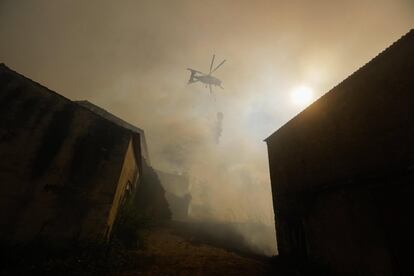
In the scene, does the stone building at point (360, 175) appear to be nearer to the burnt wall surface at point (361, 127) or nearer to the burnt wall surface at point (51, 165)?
the burnt wall surface at point (361, 127)

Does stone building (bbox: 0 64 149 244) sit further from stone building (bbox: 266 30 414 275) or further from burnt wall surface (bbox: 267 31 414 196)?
burnt wall surface (bbox: 267 31 414 196)

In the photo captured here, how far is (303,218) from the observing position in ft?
39.0

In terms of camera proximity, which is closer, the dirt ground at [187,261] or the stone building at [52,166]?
the stone building at [52,166]

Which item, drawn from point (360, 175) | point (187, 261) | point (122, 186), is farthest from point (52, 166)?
point (360, 175)

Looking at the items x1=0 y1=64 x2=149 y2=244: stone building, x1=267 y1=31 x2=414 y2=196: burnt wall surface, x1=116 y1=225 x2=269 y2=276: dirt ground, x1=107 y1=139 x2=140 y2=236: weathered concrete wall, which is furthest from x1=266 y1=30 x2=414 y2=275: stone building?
x1=0 y1=64 x2=149 y2=244: stone building

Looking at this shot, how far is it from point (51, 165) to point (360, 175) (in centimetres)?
1236

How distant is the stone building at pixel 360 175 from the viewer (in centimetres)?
Result: 778

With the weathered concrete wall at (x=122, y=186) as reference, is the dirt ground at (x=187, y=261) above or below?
below

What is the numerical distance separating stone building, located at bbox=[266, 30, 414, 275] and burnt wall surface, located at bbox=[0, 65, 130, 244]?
31.0ft

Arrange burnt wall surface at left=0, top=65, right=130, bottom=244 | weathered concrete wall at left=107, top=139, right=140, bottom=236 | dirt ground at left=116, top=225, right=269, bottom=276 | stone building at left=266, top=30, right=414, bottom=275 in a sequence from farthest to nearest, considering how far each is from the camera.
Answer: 1. weathered concrete wall at left=107, top=139, right=140, bottom=236
2. dirt ground at left=116, top=225, right=269, bottom=276
3. burnt wall surface at left=0, top=65, right=130, bottom=244
4. stone building at left=266, top=30, right=414, bottom=275

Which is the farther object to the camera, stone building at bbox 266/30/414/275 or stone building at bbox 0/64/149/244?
stone building at bbox 0/64/149/244

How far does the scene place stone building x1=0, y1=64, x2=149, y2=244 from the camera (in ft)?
28.5

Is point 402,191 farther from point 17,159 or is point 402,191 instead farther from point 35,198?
point 17,159

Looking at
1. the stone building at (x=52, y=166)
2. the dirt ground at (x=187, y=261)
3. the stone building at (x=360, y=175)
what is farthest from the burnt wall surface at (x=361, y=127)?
the stone building at (x=52, y=166)
